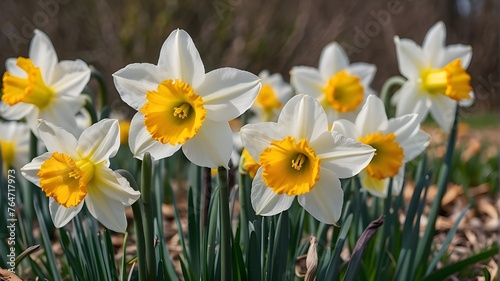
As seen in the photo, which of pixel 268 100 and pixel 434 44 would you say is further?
pixel 268 100

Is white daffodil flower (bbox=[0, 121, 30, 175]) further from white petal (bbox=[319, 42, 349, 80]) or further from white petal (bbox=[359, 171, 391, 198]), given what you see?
white petal (bbox=[359, 171, 391, 198])

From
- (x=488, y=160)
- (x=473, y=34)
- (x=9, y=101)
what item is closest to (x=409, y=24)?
(x=473, y=34)

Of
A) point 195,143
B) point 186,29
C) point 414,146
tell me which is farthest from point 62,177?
point 186,29

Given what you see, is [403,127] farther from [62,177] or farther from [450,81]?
[62,177]

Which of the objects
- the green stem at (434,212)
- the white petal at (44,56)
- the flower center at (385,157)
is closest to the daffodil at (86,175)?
the white petal at (44,56)

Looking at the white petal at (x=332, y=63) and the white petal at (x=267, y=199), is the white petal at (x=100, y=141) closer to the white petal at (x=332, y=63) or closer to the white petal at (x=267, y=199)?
the white petal at (x=267, y=199)

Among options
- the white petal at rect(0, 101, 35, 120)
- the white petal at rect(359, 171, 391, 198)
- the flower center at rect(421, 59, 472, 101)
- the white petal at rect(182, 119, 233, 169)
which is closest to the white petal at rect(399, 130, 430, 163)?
the white petal at rect(359, 171, 391, 198)

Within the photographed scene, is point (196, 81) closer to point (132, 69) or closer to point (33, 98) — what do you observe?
point (132, 69)
